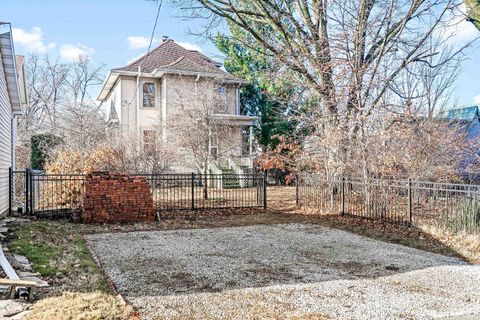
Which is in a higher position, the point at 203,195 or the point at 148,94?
the point at 148,94

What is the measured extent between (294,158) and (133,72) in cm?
1186

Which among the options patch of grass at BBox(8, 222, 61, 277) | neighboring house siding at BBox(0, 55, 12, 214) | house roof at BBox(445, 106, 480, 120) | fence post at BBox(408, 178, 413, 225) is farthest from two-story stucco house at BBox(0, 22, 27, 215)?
house roof at BBox(445, 106, 480, 120)

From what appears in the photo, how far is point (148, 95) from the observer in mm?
21984

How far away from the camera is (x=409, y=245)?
800 centimetres

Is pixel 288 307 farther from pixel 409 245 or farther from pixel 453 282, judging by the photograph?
pixel 409 245

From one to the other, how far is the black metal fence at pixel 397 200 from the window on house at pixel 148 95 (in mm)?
11638

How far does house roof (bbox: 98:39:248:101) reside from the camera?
2097 centimetres

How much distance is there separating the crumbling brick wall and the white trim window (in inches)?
458

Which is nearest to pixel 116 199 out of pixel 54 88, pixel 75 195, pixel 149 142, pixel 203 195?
pixel 75 195

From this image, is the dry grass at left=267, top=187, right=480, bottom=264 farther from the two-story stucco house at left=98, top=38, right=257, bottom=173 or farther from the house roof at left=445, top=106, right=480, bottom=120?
the house roof at left=445, top=106, right=480, bottom=120

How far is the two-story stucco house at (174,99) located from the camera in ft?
64.3

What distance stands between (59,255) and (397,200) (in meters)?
7.65

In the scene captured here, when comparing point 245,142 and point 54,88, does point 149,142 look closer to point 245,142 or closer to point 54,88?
point 245,142

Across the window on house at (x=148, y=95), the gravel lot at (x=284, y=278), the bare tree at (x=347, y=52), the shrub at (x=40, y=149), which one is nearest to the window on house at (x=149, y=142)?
the window on house at (x=148, y=95)
